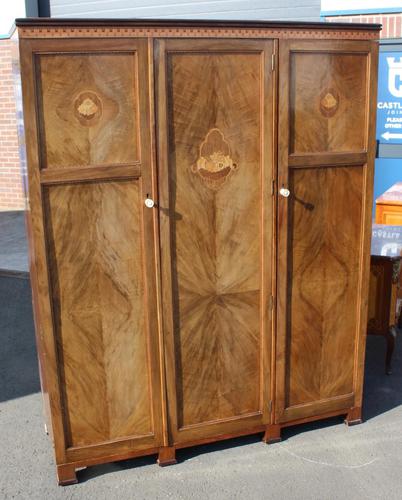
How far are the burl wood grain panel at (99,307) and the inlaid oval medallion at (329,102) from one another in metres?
1.16

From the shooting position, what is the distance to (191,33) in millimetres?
3256

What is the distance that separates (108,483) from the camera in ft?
11.9

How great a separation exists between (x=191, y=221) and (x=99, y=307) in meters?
0.68

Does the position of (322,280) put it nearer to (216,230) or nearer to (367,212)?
(367,212)

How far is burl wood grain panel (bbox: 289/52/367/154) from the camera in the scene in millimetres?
3506

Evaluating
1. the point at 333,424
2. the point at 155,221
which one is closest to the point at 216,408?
the point at 333,424

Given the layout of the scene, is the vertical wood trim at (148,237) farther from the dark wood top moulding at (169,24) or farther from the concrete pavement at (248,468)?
the concrete pavement at (248,468)

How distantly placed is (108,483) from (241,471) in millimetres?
758

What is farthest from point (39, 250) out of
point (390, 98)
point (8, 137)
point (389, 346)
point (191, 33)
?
point (8, 137)

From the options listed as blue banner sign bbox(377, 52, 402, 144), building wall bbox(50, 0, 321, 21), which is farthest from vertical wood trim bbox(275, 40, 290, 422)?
building wall bbox(50, 0, 321, 21)

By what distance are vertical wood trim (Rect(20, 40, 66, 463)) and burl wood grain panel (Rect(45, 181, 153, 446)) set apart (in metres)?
0.04

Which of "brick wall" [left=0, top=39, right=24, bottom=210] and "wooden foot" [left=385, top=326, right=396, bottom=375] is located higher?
"brick wall" [left=0, top=39, right=24, bottom=210]

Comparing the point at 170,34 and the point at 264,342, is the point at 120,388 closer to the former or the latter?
the point at 264,342

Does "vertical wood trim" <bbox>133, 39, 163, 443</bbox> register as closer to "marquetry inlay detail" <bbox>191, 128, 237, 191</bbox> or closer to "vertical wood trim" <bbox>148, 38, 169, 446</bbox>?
"vertical wood trim" <bbox>148, 38, 169, 446</bbox>
